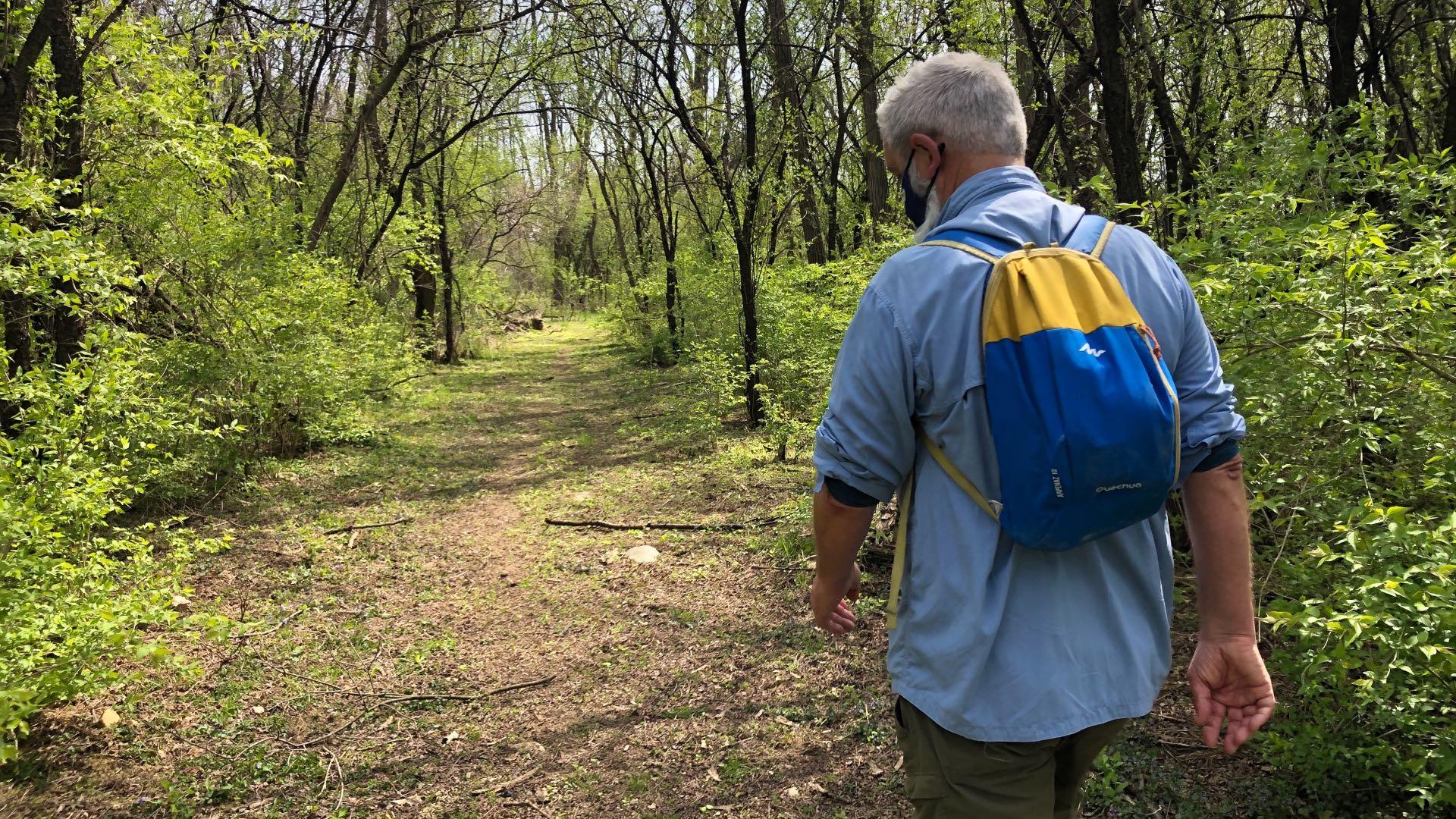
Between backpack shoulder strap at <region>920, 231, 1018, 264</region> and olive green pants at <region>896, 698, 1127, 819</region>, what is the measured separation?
2.70 ft

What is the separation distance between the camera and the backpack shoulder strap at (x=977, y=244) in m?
1.34

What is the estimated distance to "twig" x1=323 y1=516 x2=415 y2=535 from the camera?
6.39m

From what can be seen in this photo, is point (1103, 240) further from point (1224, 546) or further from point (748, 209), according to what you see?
point (748, 209)

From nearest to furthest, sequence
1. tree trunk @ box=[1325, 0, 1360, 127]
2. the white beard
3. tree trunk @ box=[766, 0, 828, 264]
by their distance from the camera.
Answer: the white beard
tree trunk @ box=[1325, 0, 1360, 127]
tree trunk @ box=[766, 0, 828, 264]

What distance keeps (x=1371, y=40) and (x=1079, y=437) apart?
22.8 ft

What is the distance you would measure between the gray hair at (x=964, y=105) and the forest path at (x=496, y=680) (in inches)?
96.4

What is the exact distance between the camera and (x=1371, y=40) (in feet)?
19.5

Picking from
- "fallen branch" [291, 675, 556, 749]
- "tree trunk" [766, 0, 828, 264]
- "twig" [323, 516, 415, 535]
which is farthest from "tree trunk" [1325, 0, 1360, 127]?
"twig" [323, 516, 415, 535]

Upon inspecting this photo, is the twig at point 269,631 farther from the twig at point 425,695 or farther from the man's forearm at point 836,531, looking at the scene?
the man's forearm at point 836,531

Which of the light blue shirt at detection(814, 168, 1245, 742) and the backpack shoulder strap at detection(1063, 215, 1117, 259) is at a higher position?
the backpack shoulder strap at detection(1063, 215, 1117, 259)

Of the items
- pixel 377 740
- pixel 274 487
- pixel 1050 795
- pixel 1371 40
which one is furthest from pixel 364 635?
pixel 1371 40

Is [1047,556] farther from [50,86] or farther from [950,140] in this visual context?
[50,86]

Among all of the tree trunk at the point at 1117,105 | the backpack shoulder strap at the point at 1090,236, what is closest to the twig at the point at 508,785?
the backpack shoulder strap at the point at 1090,236

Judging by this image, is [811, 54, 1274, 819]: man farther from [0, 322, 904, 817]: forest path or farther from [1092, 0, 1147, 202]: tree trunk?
[1092, 0, 1147, 202]: tree trunk
